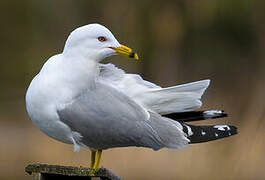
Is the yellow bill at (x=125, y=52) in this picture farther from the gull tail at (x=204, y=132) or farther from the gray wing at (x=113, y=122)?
the gull tail at (x=204, y=132)

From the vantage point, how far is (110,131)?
253cm

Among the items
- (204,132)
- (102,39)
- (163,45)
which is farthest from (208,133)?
(163,45)

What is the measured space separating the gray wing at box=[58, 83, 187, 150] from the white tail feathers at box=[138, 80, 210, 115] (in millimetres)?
44

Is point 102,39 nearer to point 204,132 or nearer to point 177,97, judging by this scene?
point 177,97

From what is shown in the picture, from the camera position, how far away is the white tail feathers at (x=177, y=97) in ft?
8.58

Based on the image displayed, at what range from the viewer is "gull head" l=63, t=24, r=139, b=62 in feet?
8.29

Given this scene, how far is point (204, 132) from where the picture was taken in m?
2.67

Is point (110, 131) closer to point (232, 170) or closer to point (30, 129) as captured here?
point (232, 170)

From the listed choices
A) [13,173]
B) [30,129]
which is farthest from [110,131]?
[30,129]

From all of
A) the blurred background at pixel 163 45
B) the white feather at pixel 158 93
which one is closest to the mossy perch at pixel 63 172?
the white feather at pixel 158 93

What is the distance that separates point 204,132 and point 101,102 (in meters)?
0.39

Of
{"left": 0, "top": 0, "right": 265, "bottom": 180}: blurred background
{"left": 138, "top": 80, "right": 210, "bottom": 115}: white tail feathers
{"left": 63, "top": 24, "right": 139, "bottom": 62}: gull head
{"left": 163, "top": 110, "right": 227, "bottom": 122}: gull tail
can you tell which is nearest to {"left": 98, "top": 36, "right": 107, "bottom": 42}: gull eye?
{"left": 63, "top": 24, "right": 139, "bottom": 62}: gull head

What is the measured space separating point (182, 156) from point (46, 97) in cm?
265

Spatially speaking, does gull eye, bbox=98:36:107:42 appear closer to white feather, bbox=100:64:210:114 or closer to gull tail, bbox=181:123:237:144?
white feather, bbox=100:64:210:114
